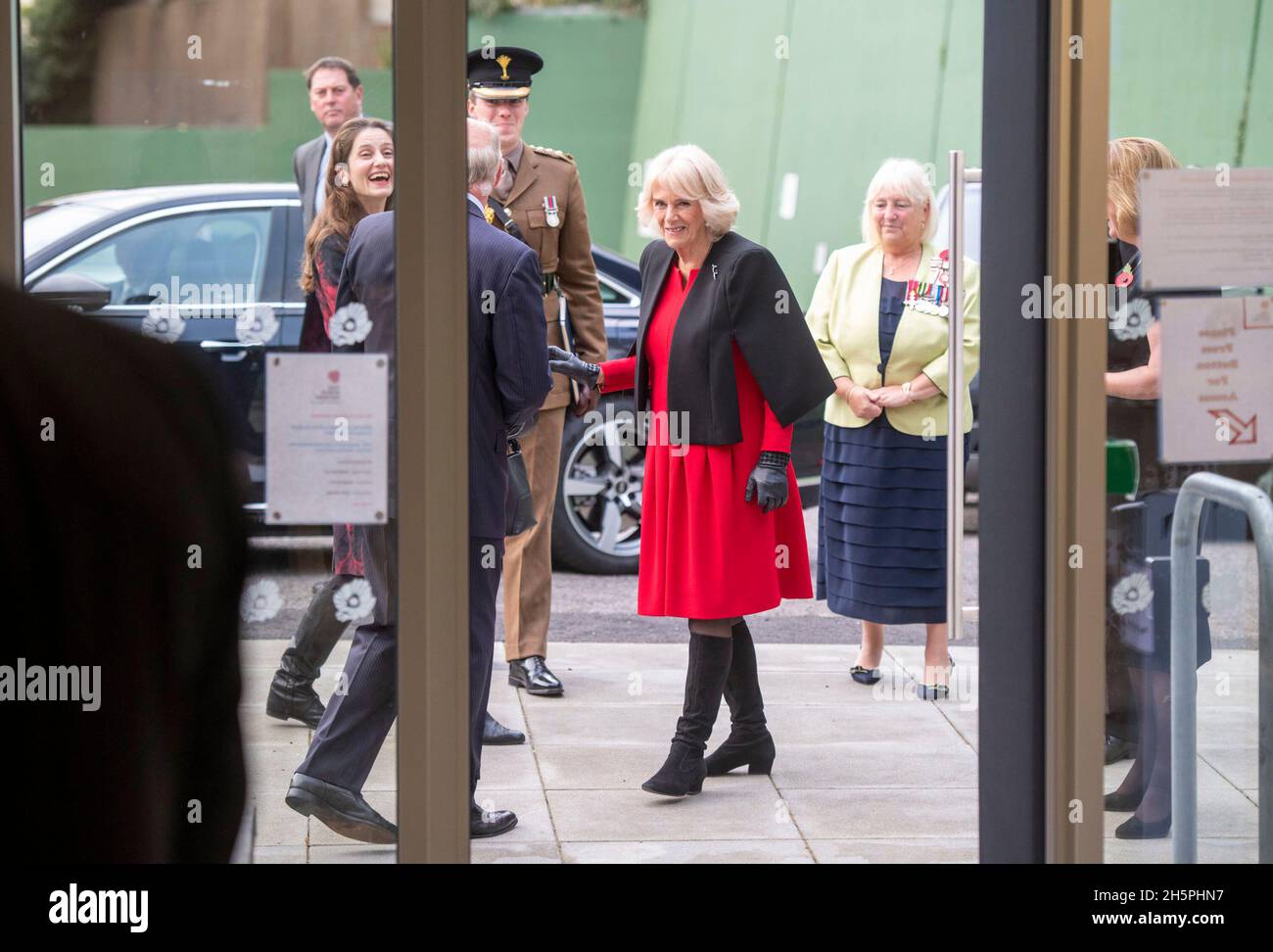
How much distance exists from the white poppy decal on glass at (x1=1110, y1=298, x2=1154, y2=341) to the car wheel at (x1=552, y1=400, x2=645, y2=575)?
3719mm

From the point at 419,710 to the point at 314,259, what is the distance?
815 mm

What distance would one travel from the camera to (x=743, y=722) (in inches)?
180

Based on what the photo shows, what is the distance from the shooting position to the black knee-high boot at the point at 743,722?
4.51 meters

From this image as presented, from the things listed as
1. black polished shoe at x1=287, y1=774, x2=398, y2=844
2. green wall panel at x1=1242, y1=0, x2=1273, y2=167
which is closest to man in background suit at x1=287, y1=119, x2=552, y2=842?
black polished shoe at x1=287, y1=774, x2=398, y2=844

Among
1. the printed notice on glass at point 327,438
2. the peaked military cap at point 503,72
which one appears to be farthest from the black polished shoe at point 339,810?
the peaked military cap at point 503,72

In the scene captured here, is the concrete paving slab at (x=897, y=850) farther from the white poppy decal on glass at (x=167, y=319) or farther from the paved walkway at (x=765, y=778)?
the white poppy decal on glass at (x=167, y=319)

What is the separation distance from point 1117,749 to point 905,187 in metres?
2.47

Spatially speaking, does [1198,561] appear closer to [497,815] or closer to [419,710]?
[419,710]

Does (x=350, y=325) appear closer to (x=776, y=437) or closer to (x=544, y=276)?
(x=776, y=437)

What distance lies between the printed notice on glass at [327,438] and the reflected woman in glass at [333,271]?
5cm

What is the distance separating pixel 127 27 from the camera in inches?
106

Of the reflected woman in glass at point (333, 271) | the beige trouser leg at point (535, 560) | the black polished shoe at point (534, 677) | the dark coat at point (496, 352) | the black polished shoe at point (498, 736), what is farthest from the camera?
the black polished shoe at point (534, 677)

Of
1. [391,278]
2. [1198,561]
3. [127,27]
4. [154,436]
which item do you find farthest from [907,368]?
[154,436]

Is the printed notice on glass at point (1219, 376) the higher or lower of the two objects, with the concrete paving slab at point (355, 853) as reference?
higher
